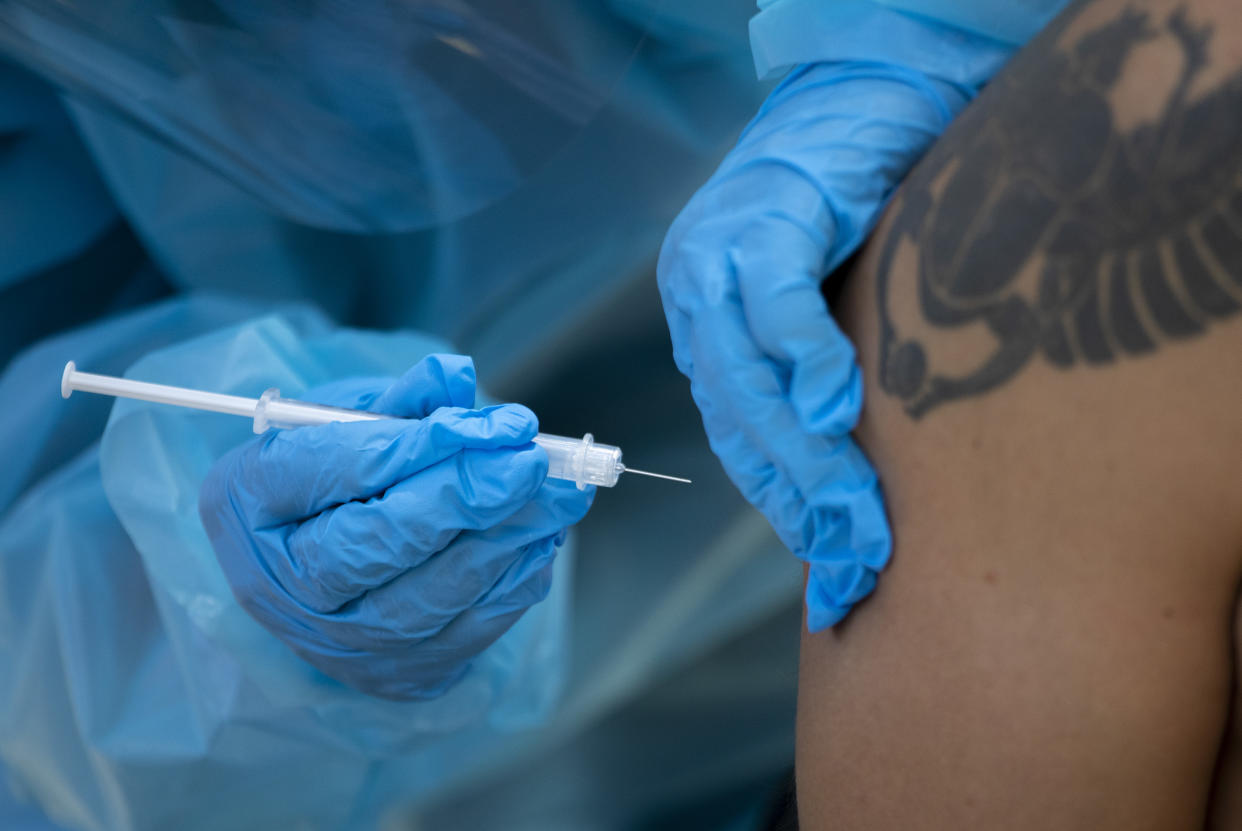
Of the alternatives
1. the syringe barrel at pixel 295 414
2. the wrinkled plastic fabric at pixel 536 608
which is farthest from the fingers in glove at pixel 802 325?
the wrinkled plastic fabric at pixel 536 608

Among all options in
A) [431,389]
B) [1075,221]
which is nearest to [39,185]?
[431,389]

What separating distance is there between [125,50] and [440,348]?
1.72 ft

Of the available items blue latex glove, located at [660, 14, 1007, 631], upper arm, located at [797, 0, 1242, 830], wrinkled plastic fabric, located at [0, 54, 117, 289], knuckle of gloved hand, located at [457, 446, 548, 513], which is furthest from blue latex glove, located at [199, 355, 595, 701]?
wrinkled plastic fabric, located at [0, 54, 117, 289]

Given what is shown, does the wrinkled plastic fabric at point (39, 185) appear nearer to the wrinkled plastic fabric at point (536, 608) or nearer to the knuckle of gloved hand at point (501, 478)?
the wrinkled plastic fabric at point (536, 608)

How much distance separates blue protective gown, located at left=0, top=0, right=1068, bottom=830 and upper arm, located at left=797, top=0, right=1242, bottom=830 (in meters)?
0.66

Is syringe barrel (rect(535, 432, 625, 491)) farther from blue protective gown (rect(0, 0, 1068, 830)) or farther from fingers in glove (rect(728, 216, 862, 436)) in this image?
blue protective gown (rect(0, 0, 1068, 830))

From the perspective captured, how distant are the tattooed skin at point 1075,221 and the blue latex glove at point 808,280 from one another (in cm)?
6

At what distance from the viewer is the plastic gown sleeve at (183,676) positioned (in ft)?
3.97

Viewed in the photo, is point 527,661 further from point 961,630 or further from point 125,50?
point 125,50

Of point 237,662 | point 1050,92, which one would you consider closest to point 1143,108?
point 1050,92

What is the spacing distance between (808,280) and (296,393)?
0.80 metres

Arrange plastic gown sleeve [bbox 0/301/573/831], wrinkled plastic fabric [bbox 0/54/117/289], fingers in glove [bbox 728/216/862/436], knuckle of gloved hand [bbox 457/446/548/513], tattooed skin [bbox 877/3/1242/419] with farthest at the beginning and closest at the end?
wrinkled plastic fabric [bbox 0/54/117/289] → plastic gown sleeve [bbox 0/301/573/831] → knuckle of gloved hand [bbox 457/446/548/513] → fingers in glove [bbox 728/216/862/436] → tattooed skin [bbox 877/3/1242/419]

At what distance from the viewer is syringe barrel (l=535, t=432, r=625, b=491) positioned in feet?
3.10

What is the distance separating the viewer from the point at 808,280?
719 mm
